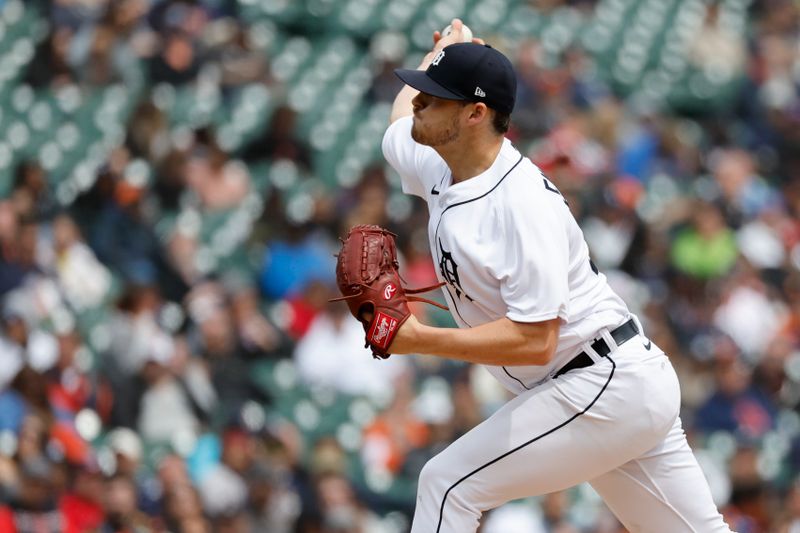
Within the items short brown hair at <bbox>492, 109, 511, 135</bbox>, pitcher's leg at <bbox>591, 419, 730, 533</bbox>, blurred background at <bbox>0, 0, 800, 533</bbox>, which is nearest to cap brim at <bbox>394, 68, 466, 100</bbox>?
short brown hair at <bbox>492, 109, 511, 135</bbox>

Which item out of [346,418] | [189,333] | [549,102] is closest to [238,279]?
[189,333]

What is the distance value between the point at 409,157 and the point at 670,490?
1383 millimetres

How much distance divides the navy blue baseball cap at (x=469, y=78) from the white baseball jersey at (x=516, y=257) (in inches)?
7.6

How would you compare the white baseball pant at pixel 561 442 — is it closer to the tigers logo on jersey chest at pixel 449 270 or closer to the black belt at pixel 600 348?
the black belt at pixel 600 348

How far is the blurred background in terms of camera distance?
7.60 m

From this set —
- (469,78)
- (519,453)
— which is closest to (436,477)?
(519,453)

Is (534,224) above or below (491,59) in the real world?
below

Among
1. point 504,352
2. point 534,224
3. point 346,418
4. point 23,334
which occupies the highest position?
point 534,224

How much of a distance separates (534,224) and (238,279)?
17.0 ft

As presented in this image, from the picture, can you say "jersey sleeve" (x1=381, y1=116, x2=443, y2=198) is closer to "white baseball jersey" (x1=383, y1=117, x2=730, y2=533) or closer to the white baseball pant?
"white baseball jersey" (x1=383, y1=117, x2=730, y2=533)

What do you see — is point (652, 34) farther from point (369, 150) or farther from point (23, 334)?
point (23, 334)

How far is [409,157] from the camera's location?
4559 mm

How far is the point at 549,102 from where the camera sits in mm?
11141

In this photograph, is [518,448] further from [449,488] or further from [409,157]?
[409,157]
